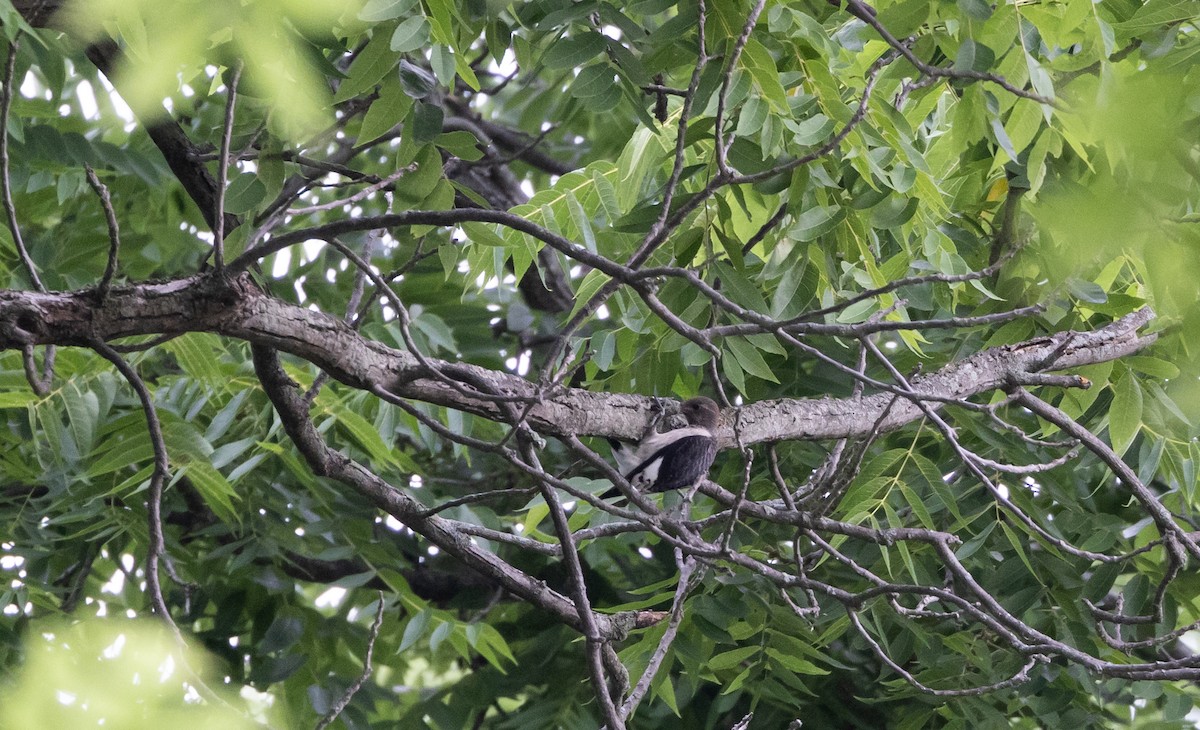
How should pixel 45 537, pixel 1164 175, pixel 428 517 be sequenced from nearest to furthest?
1. pixel 1164 175
2. pixel 428 517
3. pixel 45 537

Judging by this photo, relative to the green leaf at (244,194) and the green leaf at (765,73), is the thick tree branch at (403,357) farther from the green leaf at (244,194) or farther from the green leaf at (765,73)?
the green leaf at (765,73)

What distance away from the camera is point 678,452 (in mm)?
4301

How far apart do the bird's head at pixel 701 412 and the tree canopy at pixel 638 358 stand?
0.36ft

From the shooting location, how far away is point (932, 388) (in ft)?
12.9

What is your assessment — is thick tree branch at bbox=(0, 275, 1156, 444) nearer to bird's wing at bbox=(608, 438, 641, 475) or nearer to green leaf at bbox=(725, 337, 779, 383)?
green leaf at bbox=(725, 337, 779, 383)

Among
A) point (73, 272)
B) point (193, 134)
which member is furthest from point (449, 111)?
point (73, 272)

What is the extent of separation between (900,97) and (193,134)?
13.3 feet

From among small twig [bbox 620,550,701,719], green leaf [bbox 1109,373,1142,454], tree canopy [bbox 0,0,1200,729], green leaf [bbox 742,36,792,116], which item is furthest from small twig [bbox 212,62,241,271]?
green leaf [bbox 1109,373,1142,454]

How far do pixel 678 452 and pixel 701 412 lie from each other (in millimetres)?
265

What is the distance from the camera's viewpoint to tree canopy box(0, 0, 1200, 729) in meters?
2.55

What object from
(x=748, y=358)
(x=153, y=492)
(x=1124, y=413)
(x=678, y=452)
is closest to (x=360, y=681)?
(x=153, y=492)

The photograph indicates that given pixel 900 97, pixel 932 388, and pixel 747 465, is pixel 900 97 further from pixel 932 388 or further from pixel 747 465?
pixel 747 465

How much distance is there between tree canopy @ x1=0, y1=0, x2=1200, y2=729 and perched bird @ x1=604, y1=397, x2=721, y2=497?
11 cm

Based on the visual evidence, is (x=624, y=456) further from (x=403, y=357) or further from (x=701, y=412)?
(x=403, y=357)
